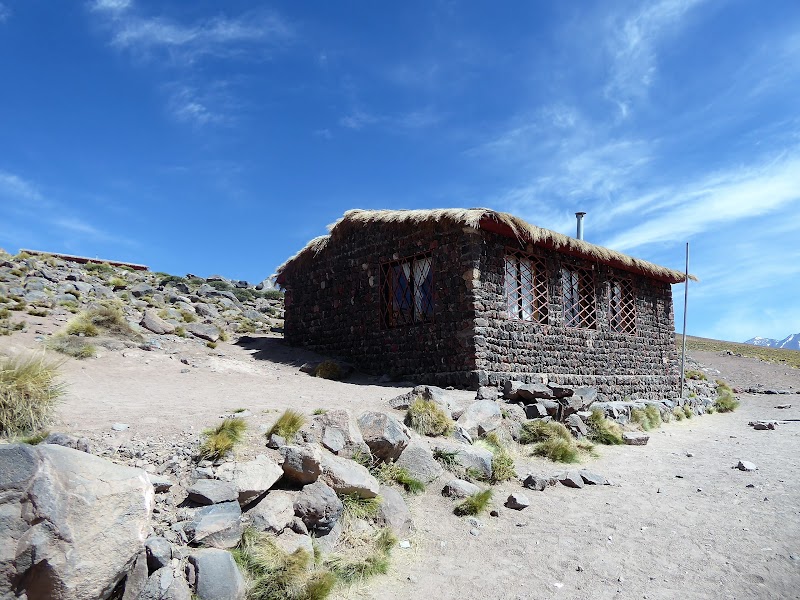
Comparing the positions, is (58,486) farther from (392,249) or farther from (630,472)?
(392,249)

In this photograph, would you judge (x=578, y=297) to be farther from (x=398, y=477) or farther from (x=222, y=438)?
(x=222, y=438)

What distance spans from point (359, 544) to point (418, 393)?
3.72 metres

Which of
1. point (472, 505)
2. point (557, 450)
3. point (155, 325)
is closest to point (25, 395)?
point (472, 505)

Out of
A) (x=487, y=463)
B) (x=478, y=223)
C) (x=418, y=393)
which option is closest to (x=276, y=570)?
(x=487, y=463)

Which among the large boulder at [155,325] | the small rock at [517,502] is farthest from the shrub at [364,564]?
the large boulder at [155,325]

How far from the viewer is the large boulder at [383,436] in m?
6.47

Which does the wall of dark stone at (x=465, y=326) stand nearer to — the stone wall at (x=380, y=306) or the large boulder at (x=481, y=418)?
the stone wall at (x=380, y=306)

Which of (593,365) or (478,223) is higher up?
(478,223)

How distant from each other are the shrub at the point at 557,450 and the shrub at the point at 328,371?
5.11 metres

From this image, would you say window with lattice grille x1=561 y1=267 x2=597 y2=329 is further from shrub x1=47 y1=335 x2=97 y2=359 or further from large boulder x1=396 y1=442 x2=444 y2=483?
shrub x1=47 y1=335 x2=97 y2=359

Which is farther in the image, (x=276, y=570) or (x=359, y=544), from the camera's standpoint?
(x=359, y=544)

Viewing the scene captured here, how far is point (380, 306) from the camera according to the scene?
1341 centimetres

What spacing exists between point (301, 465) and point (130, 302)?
16515 mm

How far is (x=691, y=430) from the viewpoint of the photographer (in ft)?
41.2
